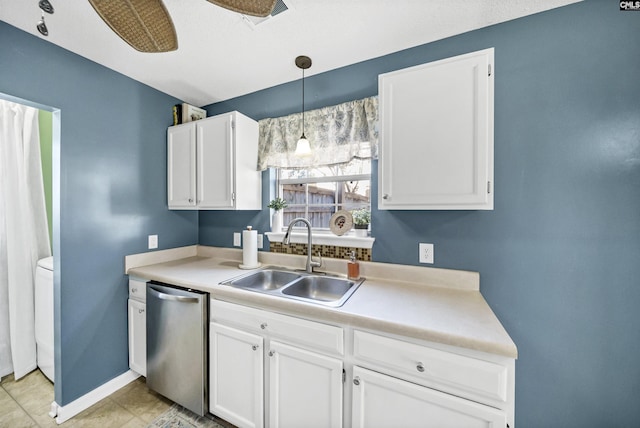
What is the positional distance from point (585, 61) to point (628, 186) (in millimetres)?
668

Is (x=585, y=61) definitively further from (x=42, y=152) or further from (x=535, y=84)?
(x=42, y=152)

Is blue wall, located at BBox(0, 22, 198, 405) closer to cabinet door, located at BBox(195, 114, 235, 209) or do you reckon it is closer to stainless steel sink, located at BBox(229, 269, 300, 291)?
cabinet door, located at BBox(195, 114, 235, 209)

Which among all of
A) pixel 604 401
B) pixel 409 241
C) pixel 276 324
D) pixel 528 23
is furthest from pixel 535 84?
pixel 276 324

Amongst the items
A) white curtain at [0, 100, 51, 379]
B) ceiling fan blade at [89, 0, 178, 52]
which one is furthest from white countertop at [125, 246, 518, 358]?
ceiling fan blade at [89, 0, 178, 52]

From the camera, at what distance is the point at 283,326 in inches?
49.0

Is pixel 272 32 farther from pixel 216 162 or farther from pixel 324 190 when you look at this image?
pixel 324 190

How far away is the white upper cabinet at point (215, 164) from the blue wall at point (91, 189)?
0.70 ft

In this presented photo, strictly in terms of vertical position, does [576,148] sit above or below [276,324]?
above

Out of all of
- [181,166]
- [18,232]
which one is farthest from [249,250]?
[18,232]

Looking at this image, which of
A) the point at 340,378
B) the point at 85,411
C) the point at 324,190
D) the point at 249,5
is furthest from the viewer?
the point at 324,190

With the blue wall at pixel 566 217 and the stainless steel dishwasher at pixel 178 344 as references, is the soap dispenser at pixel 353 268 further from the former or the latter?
the stainless steel dishwasher at pixel 178 344

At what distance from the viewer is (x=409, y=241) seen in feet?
5.21

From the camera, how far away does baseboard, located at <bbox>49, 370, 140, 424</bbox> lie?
1.56m

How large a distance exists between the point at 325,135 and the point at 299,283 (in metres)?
1.12
